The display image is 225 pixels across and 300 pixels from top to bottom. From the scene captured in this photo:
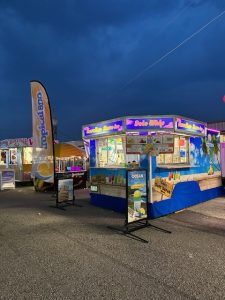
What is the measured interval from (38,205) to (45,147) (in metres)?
2.66

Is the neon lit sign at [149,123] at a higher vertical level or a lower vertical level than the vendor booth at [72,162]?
higher

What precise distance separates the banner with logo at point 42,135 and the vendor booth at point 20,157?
Answer: 6.69m

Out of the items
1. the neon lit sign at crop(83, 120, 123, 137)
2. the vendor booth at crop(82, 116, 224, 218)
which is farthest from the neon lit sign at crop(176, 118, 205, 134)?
the neon lit sign at crop(83, 120, 123, 137)

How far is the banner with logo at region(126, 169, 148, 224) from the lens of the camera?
20.9 ft

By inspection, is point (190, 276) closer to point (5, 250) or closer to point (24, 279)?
point (24, 279)

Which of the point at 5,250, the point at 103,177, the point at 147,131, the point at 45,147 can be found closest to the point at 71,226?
the point at 5,250

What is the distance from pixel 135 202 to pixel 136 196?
0.14 metres

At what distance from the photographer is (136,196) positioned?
655 cm

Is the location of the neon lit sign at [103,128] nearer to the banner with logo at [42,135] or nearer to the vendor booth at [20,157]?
the banner with logo at [42,135]

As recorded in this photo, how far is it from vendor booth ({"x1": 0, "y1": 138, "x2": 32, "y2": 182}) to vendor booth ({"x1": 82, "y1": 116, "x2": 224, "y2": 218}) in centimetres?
962


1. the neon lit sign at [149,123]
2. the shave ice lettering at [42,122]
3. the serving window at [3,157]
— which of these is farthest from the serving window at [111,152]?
the serving window at [3,157]

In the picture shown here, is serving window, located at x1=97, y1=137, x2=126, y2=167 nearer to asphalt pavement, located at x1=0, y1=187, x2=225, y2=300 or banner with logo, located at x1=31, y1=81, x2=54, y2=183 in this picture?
banner with logo, located at x1=31, y1=81, x2=54, y2=183

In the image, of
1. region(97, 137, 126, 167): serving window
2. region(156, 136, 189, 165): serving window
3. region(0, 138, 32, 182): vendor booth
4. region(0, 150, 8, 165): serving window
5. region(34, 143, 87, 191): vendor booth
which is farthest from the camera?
region(0, 150, 8, 165): serving window

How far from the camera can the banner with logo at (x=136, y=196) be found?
6379mm
